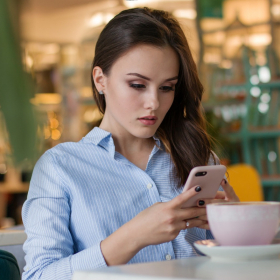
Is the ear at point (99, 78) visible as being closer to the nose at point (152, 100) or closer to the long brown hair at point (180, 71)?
the long brown hair at point (180, 71)

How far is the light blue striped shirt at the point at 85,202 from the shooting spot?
0.98 meters

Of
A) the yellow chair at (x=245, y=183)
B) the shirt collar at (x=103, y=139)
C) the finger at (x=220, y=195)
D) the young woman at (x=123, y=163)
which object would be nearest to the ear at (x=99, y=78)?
the young woman at (x=123, y=163)

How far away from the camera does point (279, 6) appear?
473 cm

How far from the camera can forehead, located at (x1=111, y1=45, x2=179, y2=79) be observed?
1.12m

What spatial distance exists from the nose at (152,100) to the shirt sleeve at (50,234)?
272 millimetres

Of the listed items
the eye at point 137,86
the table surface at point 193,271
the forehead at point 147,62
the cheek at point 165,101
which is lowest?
the table surface at point 193,271

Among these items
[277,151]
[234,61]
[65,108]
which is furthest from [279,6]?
[65,108]

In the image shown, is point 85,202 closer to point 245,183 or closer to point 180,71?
point 180,71

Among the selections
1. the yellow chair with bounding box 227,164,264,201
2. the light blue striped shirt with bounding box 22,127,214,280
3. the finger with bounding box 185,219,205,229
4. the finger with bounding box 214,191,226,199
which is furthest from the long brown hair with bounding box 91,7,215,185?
the yellow chair with bounding box 227,164,264,201

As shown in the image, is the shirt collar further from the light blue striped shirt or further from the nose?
the nose

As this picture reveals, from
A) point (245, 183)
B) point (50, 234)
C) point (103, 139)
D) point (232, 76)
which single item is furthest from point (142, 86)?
point (232, 76)

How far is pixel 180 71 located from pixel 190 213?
58cm

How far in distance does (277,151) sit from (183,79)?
3.26 meters

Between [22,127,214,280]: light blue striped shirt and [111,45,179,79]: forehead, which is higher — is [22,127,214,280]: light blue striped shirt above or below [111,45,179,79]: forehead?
below
